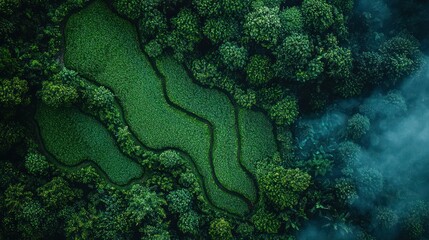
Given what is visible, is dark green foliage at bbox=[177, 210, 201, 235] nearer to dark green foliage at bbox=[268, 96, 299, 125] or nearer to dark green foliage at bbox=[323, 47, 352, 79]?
dark green foliage at bbox=[268, 96, 299, 125]

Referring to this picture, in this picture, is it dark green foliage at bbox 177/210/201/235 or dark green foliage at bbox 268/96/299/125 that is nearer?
dark green foliage at bbox 177/210/201/235

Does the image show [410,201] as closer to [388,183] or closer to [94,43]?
[388,183]

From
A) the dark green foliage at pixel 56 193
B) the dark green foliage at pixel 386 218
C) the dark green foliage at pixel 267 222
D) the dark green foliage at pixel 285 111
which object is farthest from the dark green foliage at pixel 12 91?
the dark green foliage at pixel 386 218

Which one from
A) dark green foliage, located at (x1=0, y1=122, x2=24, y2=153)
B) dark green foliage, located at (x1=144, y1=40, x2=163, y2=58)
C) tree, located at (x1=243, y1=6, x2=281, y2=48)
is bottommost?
dark green foliage, located at (x1=0, y1=122, x2=24, y2=153)

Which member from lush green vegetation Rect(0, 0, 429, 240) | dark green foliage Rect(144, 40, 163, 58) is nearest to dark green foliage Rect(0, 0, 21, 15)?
lush green vegetation Rect(0, 0, 429, 240)

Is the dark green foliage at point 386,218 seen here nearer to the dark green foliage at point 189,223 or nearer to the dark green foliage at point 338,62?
the dark green foliage at point 338,62
